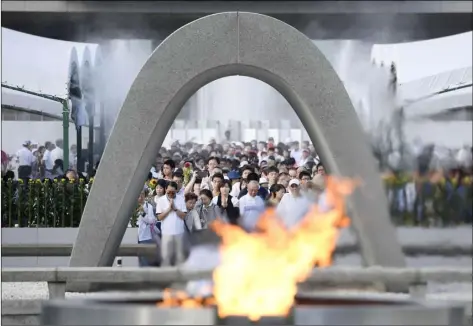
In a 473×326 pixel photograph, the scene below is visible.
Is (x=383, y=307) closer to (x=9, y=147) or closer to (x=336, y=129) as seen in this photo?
(x=336, y=129)

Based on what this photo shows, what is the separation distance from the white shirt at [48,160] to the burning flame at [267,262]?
40.5 ft

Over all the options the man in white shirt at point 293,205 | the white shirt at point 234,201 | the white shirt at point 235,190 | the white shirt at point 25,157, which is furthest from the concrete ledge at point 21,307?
the white shirt at point 25,157

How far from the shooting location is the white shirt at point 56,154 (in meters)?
21.1

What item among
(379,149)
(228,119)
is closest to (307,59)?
(379,149)

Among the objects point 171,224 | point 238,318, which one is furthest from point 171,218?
point 238,318

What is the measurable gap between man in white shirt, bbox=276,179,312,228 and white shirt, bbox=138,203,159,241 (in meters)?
1.45

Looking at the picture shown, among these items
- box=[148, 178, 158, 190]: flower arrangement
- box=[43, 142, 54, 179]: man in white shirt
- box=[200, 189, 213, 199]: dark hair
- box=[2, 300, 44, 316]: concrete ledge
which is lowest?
box=[2, 300, 44, 316]: concrete ledge

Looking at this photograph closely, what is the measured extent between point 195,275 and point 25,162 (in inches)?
423

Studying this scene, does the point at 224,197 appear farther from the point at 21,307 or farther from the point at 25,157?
the point at 25,157

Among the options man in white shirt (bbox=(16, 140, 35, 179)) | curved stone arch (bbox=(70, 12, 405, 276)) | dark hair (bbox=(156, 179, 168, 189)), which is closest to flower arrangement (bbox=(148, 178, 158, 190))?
dark hair (bbox=(156, 179, 168, 189))

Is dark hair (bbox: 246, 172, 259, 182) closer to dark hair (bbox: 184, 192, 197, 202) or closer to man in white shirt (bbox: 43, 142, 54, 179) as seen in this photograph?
dark hair (bbox: 184, 192, 197, 202)

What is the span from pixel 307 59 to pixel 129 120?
5.26 feet

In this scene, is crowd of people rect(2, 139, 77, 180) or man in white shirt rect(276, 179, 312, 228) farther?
crowd of people rect(2, 139, 77, 180)

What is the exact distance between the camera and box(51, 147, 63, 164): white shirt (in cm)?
2112
